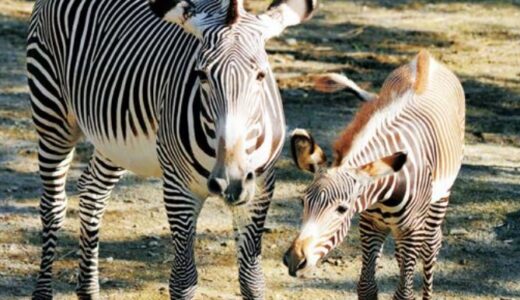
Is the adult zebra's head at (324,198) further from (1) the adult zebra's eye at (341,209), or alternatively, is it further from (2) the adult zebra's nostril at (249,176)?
(2) the adult zebra's nostril at (249,176)

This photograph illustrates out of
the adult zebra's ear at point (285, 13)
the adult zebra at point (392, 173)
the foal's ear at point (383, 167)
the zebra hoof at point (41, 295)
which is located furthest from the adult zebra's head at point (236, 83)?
the zebra hoof at point (41, 295)

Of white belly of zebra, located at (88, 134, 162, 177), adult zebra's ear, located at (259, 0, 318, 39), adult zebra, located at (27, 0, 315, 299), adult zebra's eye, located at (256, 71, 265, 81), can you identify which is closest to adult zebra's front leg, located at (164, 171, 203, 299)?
adult zebra, located at (27, 0, 315, 299)

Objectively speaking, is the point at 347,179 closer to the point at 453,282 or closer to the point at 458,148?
the point at 458,148

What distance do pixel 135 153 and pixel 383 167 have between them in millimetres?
1506

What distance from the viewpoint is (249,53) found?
600 cm

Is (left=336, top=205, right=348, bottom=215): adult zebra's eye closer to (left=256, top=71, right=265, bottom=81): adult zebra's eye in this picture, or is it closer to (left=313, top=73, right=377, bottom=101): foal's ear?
(left=256, top=71, right=265, bottom=81): adult zebra's eye

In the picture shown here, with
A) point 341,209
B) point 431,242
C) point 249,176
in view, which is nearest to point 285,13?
point 249,176

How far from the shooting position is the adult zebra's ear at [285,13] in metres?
6.31

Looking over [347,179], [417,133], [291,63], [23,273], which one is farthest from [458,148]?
[291,63]

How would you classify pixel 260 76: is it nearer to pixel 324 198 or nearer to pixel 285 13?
pixel 285 13

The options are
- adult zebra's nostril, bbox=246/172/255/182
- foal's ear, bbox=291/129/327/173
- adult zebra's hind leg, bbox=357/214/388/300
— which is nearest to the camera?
adult zebra's nostril, bbox=246/172/255/182

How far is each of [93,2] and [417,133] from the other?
2226mm

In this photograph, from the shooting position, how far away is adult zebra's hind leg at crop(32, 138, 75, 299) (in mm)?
7906

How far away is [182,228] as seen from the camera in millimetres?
6738
